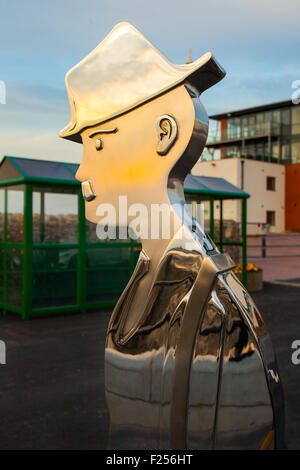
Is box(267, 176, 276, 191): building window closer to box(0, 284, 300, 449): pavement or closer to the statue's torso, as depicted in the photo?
box(0, 284, 300, 449): pavement

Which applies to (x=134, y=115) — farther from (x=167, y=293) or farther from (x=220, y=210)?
(x=220, y=210)

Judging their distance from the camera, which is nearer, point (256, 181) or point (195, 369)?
point (195, 369)

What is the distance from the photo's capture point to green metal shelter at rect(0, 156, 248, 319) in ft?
24.6

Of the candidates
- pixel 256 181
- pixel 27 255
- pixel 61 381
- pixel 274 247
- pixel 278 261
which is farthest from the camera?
pixel 256 181

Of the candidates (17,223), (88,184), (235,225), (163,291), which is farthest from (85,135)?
(235,225)

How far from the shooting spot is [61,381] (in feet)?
15.0

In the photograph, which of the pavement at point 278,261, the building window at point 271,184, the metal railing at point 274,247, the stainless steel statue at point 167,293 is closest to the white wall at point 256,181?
the building window at point 271,184

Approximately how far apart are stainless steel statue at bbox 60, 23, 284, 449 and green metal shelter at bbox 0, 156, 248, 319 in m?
5.21

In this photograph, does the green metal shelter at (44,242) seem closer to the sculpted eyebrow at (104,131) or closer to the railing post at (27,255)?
the railing post at (27,255)

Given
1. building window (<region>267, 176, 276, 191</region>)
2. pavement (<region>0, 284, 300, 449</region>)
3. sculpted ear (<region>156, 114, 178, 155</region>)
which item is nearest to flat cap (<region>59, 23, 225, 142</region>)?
sculpted ear (<region>156, 114, 178, 155</region>)

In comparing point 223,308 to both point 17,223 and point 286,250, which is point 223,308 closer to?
point 17,223

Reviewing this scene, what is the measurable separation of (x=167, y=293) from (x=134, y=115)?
3.14 ft

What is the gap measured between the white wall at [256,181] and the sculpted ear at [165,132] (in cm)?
2744

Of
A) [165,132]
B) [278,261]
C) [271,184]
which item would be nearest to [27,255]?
[165,132]
